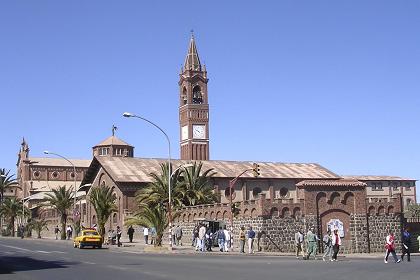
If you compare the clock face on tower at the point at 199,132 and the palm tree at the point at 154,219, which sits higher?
the clock face on tower at the point at 199,132

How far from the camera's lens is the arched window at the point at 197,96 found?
333 ft

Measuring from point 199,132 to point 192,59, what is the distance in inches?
517

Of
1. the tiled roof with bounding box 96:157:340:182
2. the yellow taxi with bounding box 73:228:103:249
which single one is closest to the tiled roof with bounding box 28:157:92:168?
the tiled roof with bounding box 96:157:340:182

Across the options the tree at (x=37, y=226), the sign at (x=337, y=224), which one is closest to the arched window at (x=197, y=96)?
the tree at (x=37, y=226)

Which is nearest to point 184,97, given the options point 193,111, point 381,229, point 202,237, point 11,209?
point 193,111

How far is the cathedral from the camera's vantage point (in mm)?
40688

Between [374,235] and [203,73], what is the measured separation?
63530mm

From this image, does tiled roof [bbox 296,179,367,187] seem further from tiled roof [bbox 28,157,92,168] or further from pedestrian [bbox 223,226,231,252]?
tiled roof [bbox 28,157,92,168]

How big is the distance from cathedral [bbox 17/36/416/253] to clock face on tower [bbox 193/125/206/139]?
170 mm

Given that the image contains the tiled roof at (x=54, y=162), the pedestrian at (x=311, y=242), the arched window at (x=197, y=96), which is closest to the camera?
the pedestrian at (x=311, y=242)

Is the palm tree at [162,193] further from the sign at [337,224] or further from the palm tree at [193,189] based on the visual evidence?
the sign at [337,224]

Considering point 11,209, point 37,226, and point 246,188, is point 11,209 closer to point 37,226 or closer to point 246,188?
point 37,226

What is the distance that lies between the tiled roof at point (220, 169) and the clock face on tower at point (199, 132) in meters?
25.0

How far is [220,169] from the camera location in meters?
70.6
